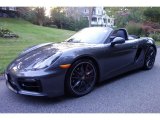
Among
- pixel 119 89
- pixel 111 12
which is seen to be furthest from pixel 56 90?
pixel 111 12

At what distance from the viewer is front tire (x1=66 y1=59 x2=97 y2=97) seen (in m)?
3.64

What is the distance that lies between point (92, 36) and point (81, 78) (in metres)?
1.20

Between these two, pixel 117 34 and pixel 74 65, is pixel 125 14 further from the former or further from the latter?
pixel 74 65

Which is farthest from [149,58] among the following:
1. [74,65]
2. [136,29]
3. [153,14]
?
[153,14]

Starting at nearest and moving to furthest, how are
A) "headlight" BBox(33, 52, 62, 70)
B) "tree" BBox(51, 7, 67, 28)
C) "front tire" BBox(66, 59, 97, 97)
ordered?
1. "headlight" BBox(33, 52, 62, 70)
2. "front tire" BBox(66, 59, 97, 97)
3. "tree" BBox(51, 7, 67, 28)

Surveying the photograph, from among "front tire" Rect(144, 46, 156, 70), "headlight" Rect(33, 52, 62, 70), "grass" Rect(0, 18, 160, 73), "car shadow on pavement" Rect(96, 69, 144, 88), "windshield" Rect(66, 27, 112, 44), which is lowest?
"grass" Rect(0, 18, 160, 73)

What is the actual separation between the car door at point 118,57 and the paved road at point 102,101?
0.31 m

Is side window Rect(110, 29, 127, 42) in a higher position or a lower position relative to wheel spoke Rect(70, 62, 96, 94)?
higher

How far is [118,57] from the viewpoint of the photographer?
450 cm

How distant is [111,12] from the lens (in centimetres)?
2358

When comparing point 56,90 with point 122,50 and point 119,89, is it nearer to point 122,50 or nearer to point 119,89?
point 119,89

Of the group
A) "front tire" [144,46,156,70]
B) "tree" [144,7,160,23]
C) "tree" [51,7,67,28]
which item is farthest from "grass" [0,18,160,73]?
"tree" [51,7,67,28]

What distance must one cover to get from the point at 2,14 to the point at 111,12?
11.9 metres

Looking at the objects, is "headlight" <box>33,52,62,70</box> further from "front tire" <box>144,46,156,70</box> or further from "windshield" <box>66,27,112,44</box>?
"front tire" <box>144,46,156,70</box>
